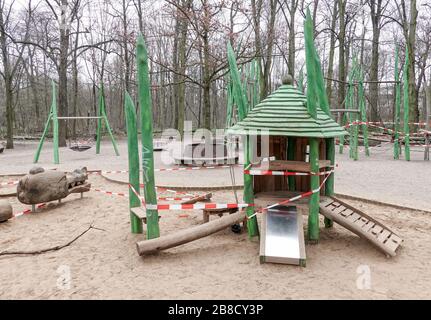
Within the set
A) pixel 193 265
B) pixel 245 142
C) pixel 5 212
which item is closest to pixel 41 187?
pixel 5 212

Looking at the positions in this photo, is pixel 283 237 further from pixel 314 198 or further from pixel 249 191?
pixel 249 191

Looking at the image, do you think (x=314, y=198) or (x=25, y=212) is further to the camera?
(x=25, y=212)

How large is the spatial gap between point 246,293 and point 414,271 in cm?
193

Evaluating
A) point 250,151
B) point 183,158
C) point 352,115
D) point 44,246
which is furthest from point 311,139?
point 352,115

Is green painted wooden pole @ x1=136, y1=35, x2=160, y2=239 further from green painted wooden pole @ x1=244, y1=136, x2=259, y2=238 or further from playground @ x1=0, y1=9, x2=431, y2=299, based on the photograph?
green painted wooden pole @ x1=244, y1=136, x2=259, y2=238

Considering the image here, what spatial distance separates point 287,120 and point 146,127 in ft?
5.66

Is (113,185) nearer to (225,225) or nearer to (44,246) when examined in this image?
(44,246)

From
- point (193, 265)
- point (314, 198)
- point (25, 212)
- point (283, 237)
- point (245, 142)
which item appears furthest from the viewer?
point (25, 212)

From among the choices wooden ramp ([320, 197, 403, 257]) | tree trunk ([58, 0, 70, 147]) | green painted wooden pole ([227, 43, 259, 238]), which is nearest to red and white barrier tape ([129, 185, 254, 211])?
green painted wooden pole ([227, 43, 259, 238])

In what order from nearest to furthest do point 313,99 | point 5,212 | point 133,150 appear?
point 313,99 → point 133,150 → point 5,212

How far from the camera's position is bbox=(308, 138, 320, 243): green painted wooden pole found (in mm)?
4457

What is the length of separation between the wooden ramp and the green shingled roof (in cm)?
100

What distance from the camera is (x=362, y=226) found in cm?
457

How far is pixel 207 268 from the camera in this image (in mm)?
3941
